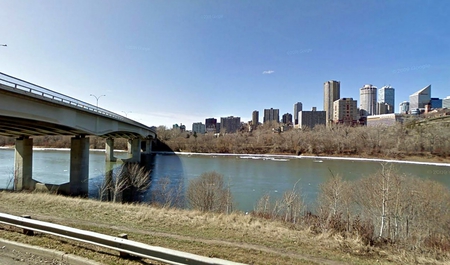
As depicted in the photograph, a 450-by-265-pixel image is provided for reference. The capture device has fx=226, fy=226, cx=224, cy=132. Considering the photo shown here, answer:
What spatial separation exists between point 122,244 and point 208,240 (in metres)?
2.56

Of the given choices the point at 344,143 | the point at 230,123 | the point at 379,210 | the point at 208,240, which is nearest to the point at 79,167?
the point at 208,240

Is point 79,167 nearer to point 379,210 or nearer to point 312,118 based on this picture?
point 379,210

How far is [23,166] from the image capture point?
2517 centimetres

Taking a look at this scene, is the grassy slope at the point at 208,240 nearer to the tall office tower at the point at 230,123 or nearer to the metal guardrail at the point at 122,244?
the metal guardrail at the point at 122,244

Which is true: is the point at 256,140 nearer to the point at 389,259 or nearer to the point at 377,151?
the point at 377,151

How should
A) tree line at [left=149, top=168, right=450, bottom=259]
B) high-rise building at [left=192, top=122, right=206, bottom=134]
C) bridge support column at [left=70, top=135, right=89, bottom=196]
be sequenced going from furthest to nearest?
high-rise building at [left=192, top=122, right=206, bottom=134] → bridge support column at [left=70, top=135, right=89, bottom=196] → tree line at [left=149, top=168, right=450, bottom=259]

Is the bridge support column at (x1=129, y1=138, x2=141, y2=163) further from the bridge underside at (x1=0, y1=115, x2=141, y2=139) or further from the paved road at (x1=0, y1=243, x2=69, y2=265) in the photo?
the paved road at (x1=0, y1=243, x2=69, y2=265)

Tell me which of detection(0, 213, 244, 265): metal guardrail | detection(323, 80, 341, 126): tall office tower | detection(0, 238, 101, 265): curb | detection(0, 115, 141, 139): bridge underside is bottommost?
detection(0, 238, 101, 265): curb

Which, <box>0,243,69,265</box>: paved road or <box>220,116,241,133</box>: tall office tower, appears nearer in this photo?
<box>0,243,69,265</box>: paved road

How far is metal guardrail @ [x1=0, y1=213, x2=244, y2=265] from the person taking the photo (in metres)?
3.84

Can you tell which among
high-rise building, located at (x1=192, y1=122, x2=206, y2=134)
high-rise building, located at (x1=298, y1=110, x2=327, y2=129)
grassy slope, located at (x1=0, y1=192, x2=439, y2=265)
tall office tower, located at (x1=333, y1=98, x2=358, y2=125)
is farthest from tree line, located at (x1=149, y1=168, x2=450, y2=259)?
high-rise building, located at (x1=192, y1=122, x2=206, y2=134)

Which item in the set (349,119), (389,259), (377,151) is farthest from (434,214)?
(349,119)

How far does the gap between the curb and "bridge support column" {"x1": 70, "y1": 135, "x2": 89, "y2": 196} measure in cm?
2047

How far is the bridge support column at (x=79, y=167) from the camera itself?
77.5ft
